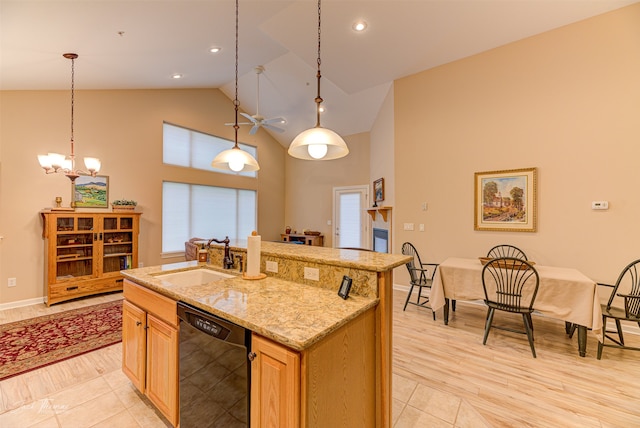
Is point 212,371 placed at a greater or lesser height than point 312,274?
lesser

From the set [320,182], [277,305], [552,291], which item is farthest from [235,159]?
[320,182]

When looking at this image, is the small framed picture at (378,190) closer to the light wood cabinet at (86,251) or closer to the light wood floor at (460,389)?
the light wood floor at (460,389)

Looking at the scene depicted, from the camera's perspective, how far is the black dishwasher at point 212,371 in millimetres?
1245

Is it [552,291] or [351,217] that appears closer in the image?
[552,291]

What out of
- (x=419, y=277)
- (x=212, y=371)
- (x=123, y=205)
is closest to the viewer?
(x=212, y=371)

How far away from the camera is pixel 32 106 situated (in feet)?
13.1

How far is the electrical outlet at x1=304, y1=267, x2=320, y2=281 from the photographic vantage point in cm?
174

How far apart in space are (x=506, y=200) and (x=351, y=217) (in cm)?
356

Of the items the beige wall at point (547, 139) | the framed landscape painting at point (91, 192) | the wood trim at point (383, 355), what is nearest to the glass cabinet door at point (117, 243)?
the framed landscape painting at point (91, 192)

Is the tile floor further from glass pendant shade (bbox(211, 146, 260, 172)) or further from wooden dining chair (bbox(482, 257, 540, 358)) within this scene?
glass pendant shade (bbox(211, 146, 260, 172))

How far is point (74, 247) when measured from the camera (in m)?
4.17

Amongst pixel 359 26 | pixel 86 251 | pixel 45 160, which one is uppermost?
pixel 359 26

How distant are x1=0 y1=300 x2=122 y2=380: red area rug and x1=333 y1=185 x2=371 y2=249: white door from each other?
15.8 feet

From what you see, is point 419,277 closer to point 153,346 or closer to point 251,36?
point 153,346
